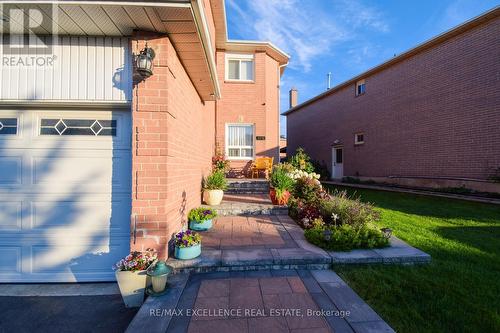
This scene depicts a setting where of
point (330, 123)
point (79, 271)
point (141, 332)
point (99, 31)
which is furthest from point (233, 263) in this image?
point (330, 123)

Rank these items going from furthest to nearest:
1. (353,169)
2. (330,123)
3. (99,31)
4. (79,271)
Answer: (330,123)
(353,169)
(79,271)
(99,31)

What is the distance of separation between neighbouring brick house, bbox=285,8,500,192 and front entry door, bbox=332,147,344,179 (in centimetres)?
13

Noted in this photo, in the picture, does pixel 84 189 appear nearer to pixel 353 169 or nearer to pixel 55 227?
pixel 55 227

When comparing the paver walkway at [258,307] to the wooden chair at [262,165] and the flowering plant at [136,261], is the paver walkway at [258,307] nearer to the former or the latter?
the flowering plant at [136,261]

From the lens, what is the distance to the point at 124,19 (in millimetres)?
2623

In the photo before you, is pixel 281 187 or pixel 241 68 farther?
pixel 241 68

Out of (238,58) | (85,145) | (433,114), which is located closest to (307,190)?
(85,145)

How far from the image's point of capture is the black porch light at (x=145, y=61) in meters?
2.70

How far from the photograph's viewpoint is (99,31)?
287 cm

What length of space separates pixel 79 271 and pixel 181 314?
174 cm

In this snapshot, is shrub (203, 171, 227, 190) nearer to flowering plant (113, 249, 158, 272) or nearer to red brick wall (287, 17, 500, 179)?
flowering plant (113, 249, 158, 272)

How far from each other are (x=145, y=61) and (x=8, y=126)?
81.8 inches

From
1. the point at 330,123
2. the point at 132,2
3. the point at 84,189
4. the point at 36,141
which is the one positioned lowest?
the point at 84,189

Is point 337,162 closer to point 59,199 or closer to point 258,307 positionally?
point 258,307
